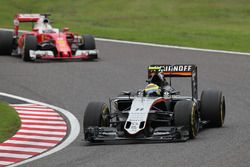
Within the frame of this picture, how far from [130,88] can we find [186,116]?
8066mm

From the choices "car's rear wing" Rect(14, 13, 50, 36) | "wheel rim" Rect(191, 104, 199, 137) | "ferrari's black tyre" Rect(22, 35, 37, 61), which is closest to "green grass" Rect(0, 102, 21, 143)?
"wheel rim" Rect(191, 104, 199, 137)

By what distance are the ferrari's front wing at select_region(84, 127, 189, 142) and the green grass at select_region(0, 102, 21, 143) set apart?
190 cm

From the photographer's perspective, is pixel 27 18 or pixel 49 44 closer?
pixel 49 44

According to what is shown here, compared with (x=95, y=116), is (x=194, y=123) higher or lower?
lower

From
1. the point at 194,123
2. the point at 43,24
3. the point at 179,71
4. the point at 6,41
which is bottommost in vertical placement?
the point at 6,41

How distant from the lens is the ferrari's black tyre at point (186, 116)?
51.7 ft

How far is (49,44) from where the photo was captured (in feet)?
98.2

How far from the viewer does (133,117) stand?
→ 51.8 feet

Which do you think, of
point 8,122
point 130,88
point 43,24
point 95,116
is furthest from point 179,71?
point 43,24

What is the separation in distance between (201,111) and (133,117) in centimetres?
204

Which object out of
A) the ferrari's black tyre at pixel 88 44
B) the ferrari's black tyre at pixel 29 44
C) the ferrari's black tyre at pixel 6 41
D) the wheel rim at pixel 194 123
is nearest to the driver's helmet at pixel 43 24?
the ferrari's black tyre at pixel 6 41

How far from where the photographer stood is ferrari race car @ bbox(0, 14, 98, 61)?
29.7 meters

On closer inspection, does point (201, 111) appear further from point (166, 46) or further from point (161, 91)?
point (166, 46)

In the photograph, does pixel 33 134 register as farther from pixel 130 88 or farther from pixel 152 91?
pixel 130 88
